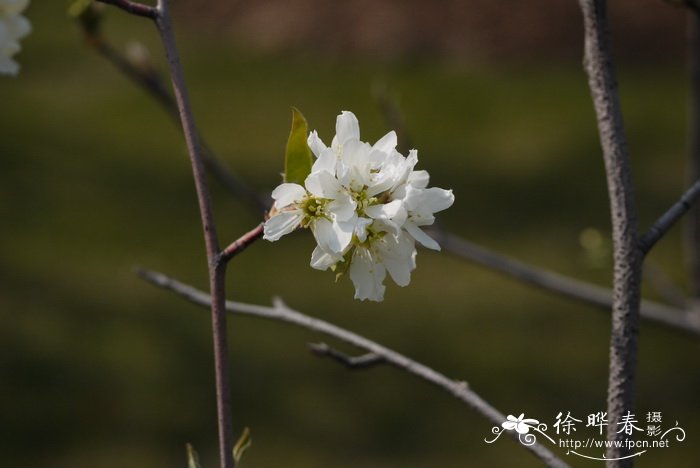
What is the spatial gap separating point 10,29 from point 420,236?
36cm

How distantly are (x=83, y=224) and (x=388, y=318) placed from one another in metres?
1.21

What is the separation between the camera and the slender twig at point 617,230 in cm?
65

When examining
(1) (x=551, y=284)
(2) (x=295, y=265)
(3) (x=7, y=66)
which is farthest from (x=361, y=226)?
(2) (x=295, y=265)

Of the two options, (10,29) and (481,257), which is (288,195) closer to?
(10,29)

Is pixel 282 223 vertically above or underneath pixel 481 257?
underneath

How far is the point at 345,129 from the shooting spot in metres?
0.62

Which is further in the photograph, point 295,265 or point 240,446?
point 295,265

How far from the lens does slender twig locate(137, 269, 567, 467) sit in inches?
27.6

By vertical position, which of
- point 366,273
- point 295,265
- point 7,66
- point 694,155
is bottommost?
point 366,273

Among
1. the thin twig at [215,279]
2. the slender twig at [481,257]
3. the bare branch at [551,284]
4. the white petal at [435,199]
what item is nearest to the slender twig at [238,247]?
the thin twig at [215,279]

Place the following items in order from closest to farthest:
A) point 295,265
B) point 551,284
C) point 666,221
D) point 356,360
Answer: point 666,221, point 356,360, point 551,284, point 295,265

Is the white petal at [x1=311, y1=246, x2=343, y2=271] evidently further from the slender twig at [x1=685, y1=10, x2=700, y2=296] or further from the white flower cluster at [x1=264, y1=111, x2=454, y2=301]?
the slender twig at [x1=685, y1=10, x2=700, y2=296]

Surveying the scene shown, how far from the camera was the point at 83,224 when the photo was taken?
3357 millimetres

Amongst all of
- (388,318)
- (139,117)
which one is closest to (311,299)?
(388,318)
